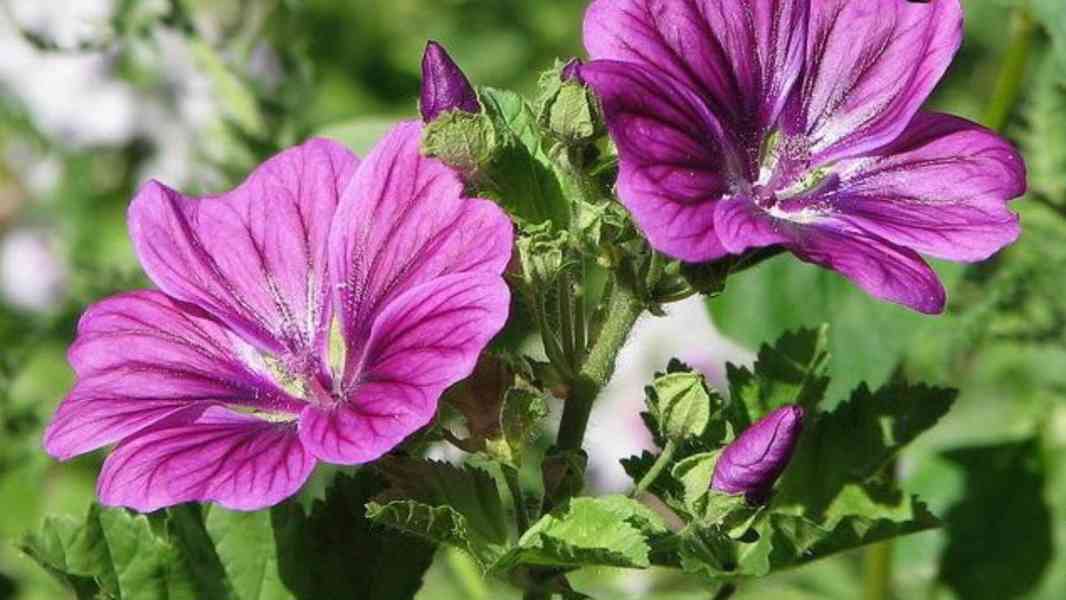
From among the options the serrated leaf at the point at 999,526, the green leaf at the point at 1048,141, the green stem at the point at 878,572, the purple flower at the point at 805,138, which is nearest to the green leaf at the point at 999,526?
the serrated leaf at the point at 999,526

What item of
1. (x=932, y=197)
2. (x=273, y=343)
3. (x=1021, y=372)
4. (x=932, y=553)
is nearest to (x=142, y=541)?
(x=273, y=343)

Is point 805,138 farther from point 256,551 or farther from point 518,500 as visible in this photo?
point 256,551

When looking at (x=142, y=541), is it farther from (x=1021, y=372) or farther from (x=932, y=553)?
(x=1021, y=372)

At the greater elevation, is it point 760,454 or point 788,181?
point 788,181

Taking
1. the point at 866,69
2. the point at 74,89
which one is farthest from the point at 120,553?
the point at 74,89

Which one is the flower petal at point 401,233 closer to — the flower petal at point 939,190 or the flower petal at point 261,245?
the flower petal at point 261,245

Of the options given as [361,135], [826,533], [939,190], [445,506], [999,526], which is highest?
[361,135]
